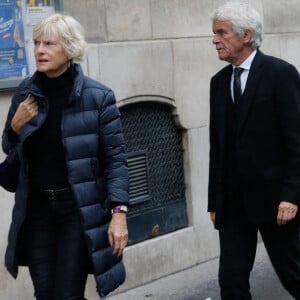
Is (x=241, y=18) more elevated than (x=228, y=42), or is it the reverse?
(x=241, y=18)

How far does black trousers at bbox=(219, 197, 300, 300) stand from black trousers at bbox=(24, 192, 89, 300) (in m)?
0.81

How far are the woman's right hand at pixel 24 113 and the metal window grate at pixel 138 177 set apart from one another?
286 centimetres

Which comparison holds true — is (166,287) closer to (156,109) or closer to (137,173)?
(137,173)

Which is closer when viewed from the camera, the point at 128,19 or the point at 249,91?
the point at 249,91

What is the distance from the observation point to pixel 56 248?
4.48m

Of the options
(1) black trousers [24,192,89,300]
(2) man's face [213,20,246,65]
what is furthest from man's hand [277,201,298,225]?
(1) black trousers [24,192,89,300]

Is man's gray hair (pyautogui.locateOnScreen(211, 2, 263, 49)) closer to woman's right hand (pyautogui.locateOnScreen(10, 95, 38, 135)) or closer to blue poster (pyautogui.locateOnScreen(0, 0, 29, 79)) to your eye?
woman's right hand (pyautogui.locateOnScreen(10, 95, 38, 135))

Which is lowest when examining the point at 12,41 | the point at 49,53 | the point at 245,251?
the point at 245,251

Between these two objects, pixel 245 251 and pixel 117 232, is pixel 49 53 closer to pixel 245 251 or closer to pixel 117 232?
pixel 117 232

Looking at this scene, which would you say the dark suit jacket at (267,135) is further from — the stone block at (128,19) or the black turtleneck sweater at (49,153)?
the stone block at (128,19)

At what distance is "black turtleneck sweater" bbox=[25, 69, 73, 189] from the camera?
439 cm

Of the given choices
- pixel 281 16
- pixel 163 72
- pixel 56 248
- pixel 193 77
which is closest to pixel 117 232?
pixel 56 248

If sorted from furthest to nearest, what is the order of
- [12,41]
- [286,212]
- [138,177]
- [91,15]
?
[138,177], [91,15], [12,41], [286,212]

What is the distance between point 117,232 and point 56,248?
1.00ft
